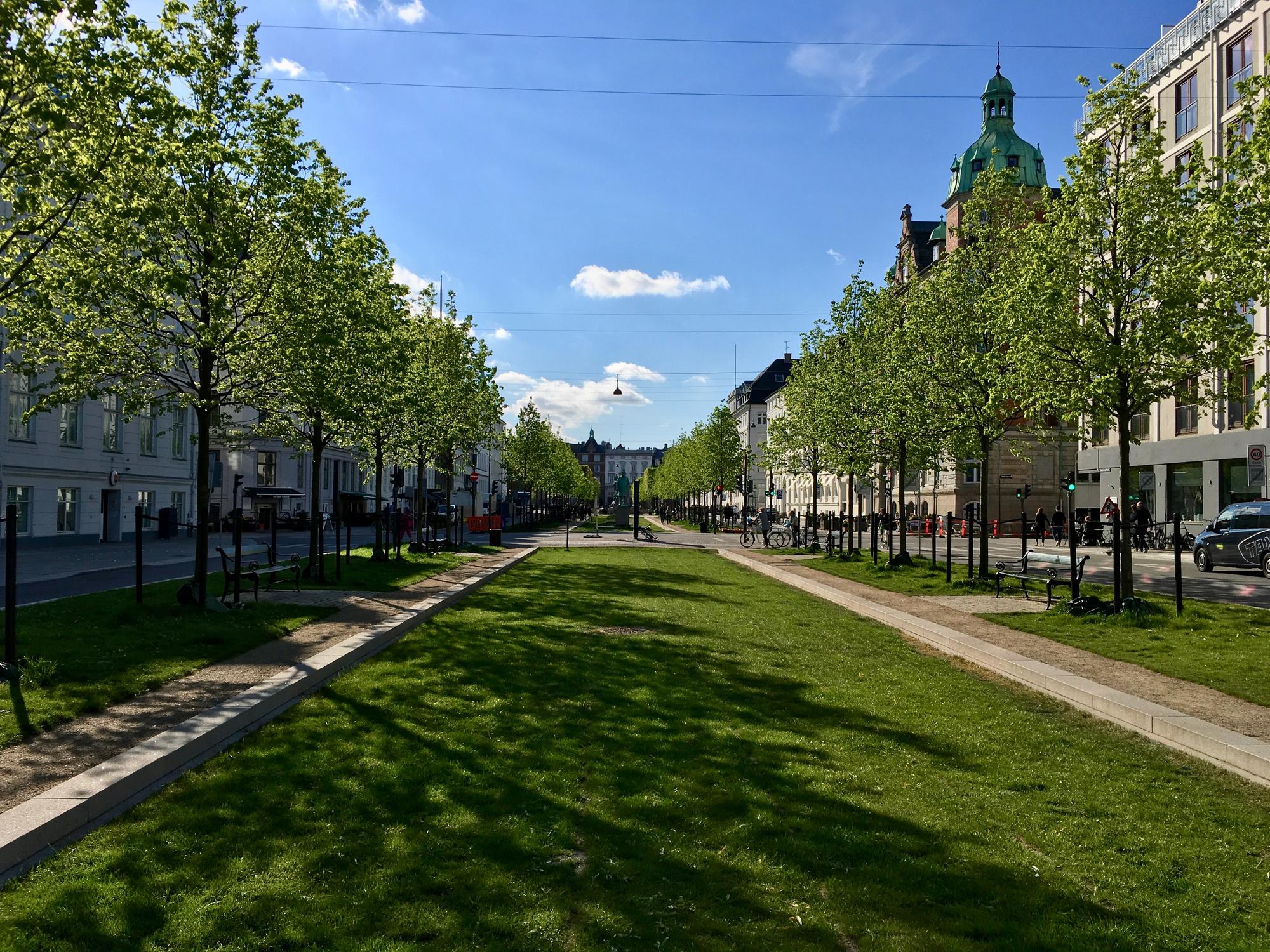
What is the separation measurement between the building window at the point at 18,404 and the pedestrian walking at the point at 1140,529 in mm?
41235

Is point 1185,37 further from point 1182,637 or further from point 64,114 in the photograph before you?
point 64,114

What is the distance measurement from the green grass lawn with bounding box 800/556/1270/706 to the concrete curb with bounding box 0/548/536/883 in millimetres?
9080

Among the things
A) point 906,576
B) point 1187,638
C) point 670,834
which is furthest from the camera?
point 906,576

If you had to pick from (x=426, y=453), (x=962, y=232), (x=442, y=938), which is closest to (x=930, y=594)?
(x=962, y=232)

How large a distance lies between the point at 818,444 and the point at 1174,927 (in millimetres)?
28855

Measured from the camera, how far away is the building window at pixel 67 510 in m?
35.0

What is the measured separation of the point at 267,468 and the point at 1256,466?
6133 centimetres

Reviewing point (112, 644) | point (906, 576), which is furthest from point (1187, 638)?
point (112, 644)

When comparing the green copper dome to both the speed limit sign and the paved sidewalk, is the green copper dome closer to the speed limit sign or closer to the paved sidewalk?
the speed limit sign

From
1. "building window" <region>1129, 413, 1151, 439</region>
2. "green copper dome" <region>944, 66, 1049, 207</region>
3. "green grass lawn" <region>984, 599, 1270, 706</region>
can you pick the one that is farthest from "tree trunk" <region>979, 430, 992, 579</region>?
"green copper dome" <region>944, 66, 1049, 207</region>

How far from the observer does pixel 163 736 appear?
256 inches

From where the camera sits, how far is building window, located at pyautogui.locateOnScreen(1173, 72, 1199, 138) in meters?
38.5

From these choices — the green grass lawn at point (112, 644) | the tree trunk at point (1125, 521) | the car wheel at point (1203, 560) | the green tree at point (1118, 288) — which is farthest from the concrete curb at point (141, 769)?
the car wheel at point (1203, 560)

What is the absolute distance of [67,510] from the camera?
3569 cm
